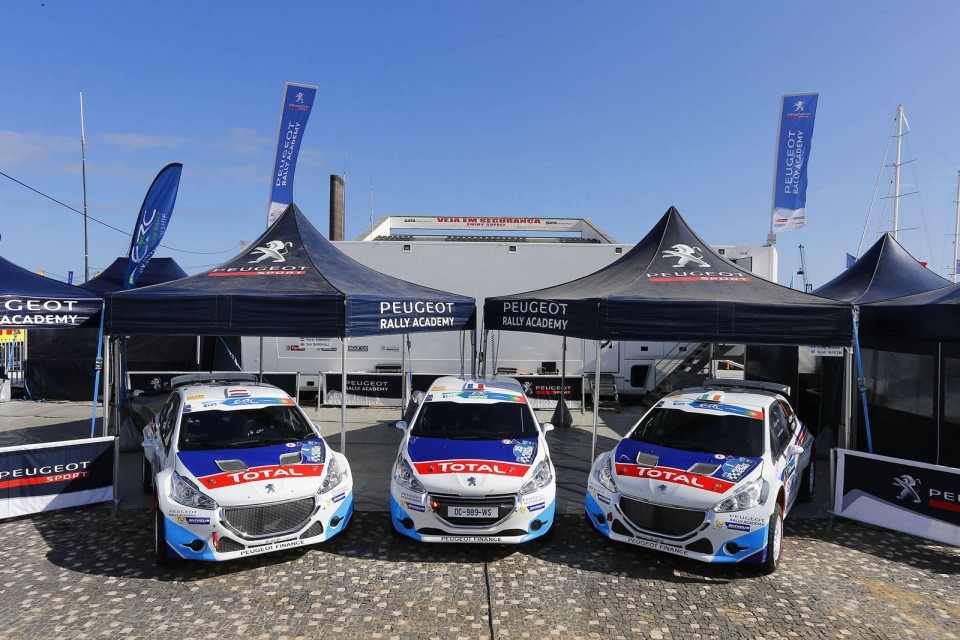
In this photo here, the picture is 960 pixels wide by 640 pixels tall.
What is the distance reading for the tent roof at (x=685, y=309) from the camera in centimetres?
742

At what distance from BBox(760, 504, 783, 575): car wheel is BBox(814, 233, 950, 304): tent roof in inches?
242

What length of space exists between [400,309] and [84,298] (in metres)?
4.13

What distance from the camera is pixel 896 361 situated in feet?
29.5

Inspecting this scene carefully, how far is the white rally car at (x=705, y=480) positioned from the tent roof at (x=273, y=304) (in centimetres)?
360

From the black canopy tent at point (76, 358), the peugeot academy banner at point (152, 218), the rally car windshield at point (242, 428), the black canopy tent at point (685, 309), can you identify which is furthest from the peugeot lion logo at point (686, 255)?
the black canopy tent at point (76, 358)

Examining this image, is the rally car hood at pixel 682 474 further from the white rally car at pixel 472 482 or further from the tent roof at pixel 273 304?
the tent roof at pixel 273 304

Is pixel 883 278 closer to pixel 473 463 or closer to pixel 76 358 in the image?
pixel 473 463

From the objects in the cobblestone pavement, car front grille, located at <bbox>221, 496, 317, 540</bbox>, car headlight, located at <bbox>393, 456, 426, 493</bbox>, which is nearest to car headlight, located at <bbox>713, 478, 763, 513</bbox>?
the cobblestone pavement

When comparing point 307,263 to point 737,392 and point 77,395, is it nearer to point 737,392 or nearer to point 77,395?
point 737,392

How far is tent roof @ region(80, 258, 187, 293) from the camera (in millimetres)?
13332

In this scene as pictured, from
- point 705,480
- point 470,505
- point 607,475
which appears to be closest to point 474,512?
point 470,505

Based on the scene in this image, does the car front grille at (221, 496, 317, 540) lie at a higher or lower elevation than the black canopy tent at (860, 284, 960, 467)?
lower

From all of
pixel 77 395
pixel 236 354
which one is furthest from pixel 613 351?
pixel 77 395

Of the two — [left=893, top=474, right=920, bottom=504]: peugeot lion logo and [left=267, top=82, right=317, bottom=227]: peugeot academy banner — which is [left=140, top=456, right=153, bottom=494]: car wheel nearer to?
[left=893, top=474, right=920, bottom=504]: peugeot lion logo
